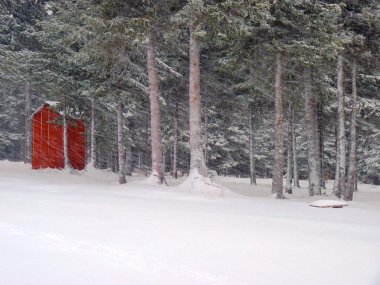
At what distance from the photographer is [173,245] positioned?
652 cm

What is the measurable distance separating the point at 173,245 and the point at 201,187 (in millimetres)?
7808

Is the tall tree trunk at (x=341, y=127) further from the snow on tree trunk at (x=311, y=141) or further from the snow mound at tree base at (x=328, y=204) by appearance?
the snow mound at tree base at (x=328, y=204)

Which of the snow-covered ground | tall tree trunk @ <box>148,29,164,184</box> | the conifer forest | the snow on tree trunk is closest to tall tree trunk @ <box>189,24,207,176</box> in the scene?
the conifer forest

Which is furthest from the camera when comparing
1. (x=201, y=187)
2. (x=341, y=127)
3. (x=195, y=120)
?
(x=341, y=127)

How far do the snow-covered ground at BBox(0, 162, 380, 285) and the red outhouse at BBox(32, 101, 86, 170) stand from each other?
15.7 meters

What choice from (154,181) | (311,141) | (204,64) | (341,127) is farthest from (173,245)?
(204,64)

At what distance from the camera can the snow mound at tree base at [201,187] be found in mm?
14141

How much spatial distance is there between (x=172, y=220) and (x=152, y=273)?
3.53m

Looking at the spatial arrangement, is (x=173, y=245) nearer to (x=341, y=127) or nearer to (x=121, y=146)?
(x=341, y=127)

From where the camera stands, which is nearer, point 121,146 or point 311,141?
point 311,141

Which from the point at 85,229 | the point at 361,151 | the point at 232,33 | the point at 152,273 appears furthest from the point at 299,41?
the point at 361,151

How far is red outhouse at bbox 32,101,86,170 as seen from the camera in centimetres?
2630

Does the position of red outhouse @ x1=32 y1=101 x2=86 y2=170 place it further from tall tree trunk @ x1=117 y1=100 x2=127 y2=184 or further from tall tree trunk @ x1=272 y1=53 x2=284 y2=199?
tall tree trunk @ x1=272 y1=53 x2=284 y2=199

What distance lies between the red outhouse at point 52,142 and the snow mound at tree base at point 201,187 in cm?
1351
